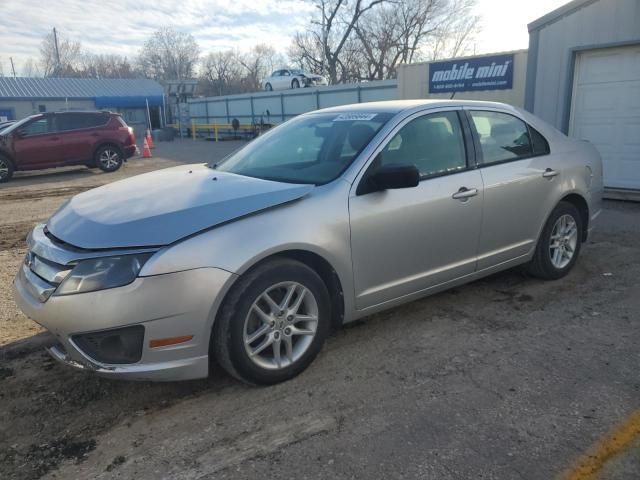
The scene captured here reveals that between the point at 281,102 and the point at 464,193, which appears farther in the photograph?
the point at 281,102

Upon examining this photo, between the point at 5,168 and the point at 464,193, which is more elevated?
the point at 464,193

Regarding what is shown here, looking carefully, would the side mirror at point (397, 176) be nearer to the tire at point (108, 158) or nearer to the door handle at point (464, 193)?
the door handle at point (464, 193)

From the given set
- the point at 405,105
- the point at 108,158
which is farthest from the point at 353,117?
the point at 108,158

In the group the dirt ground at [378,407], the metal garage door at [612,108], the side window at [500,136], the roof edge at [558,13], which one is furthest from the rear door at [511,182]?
the roof edge at [558,13]

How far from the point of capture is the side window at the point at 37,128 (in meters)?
13.7

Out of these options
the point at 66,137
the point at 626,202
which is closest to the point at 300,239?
the point at 626,202

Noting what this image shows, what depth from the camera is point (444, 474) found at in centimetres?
234

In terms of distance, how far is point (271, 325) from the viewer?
3018 mm

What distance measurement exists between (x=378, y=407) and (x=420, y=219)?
1325mm

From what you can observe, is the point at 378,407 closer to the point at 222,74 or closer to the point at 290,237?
the point at 290,237

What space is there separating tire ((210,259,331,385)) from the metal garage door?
7.58 meters

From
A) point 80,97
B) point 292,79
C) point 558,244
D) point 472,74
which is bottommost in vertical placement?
point 558,244

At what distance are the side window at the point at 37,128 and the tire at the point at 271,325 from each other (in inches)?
528

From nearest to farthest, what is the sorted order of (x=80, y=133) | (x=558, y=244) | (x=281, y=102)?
(x=558, y=244) → (x=80, y=133) → (x=281, y=102)
